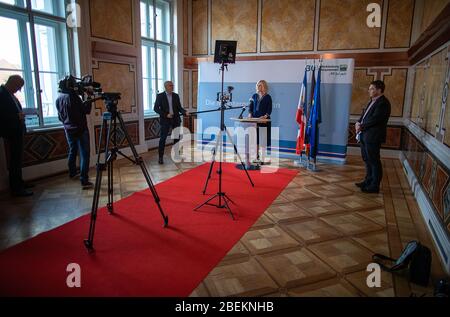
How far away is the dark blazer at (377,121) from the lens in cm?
371

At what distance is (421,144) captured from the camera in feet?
13.0

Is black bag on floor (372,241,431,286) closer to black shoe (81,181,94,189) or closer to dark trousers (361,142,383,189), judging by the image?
dark trousers (361,142,383,189)

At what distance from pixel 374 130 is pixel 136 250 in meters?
2.94

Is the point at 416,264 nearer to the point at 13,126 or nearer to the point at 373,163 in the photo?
the point at 373,163

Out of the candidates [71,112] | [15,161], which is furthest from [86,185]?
[71,112]

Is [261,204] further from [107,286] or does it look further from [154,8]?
[154,8]

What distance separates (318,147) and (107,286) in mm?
4378

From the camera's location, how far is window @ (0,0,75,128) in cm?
399

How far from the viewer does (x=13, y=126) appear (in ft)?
11.8

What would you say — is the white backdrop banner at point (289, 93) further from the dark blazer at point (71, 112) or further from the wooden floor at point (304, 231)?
the dark blazer at point (71, 112)

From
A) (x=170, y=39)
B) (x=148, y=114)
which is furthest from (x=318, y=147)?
(x=170, y=39)

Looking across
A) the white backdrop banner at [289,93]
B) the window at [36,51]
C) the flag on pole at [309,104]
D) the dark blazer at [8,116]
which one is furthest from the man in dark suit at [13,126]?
the flag on pole at [309,104]


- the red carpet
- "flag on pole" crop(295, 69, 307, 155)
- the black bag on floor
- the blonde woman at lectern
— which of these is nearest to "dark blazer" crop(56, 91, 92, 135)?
the red carpet

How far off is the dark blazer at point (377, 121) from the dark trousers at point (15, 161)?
3.97 meters
